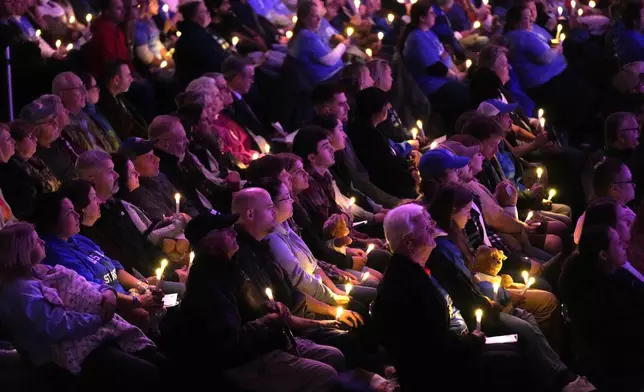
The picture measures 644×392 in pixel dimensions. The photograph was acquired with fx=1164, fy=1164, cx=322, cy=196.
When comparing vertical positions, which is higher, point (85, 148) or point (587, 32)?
point (85, 148)

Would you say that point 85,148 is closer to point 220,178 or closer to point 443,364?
point 220,178

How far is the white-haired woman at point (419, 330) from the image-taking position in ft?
14.8

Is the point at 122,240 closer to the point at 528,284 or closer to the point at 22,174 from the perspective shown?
the point at 22,174

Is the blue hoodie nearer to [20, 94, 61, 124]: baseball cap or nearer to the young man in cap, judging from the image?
the young man in cap

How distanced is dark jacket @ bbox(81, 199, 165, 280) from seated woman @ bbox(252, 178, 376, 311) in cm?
76

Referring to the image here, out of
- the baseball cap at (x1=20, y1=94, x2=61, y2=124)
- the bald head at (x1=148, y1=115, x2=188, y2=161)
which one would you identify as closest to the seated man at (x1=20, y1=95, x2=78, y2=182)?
the baseball cap at (x1=20, y1=94, x2=61, y2=124)

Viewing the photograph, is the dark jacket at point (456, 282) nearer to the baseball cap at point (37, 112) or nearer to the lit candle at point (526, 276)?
the lit candle at point (526, 276)

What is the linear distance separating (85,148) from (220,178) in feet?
2.82

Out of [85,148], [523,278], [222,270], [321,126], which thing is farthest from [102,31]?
[222,270]

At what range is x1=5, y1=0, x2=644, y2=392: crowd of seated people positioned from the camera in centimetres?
Result: 461

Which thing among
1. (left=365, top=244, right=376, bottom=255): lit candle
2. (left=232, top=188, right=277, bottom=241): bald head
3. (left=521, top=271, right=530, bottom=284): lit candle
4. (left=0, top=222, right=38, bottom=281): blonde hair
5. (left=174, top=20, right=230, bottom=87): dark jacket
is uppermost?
(left=0, top=222, right=38, bottom=281): blonde hair

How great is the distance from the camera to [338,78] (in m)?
9.20

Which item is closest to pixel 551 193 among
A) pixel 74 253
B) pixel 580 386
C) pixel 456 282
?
pixel 456 282

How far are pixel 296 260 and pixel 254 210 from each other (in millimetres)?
440
